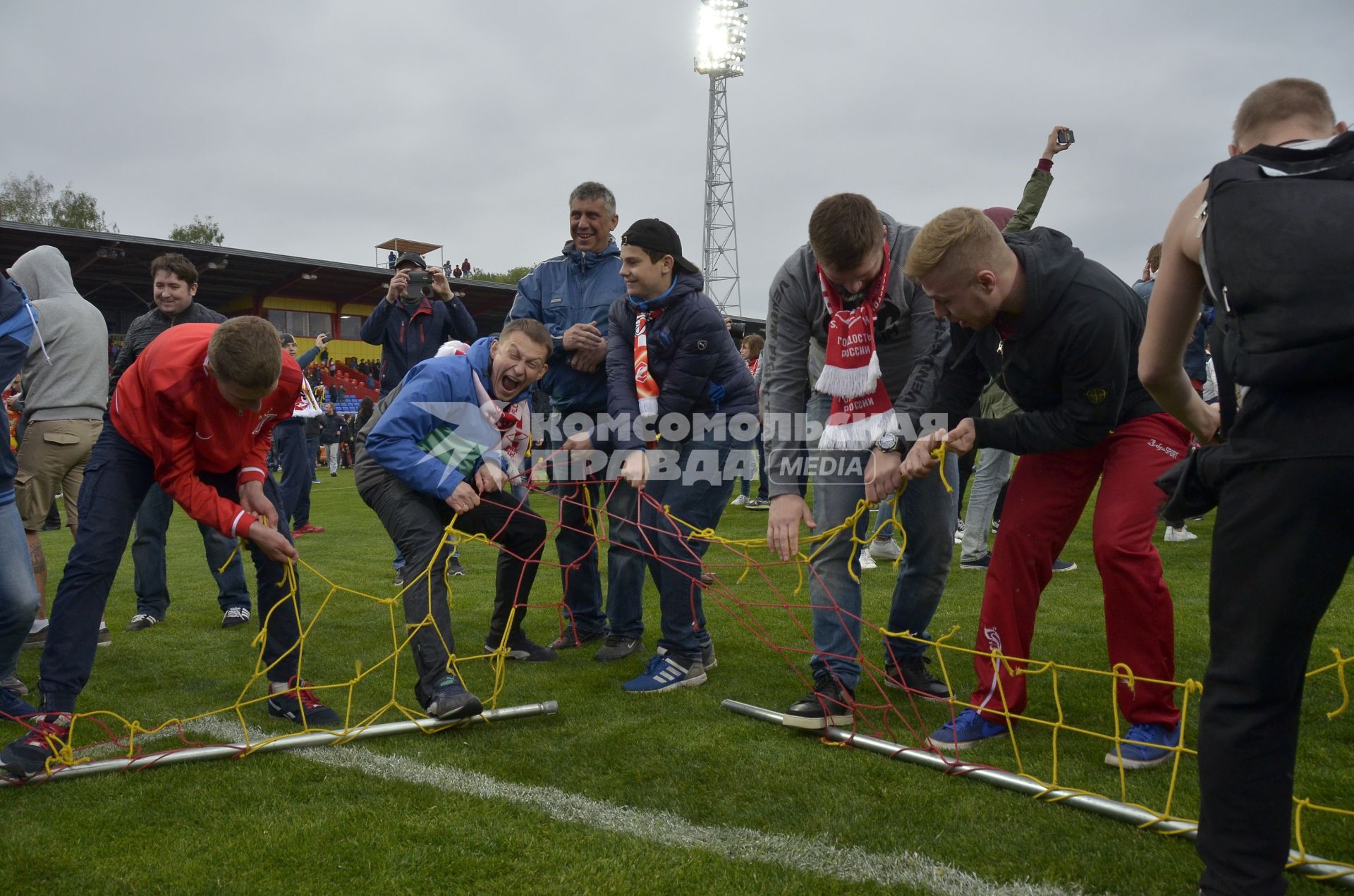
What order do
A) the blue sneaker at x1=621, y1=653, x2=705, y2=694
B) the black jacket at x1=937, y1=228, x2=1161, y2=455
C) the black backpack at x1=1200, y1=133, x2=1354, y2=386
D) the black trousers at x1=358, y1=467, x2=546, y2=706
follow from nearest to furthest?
the black backpack at x1=1200, y1=133, x2=1354, y2=386
the black jacket at x1=937, y1=228, x2=1161, y2=455
the black trousers at x1=358, y1=467, x2=546, y2=706
the blue sneaker at x1=621, y1=653, x2=705, y2=694

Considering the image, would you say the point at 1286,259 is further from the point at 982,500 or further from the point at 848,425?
the point at 982,500

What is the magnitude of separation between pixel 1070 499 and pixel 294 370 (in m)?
2.94

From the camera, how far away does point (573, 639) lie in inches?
190

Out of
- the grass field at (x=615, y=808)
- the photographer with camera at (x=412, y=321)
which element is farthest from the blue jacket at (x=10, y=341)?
the photographer with camera at (x=412, y=321)

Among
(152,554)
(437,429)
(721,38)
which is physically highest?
(721,38)

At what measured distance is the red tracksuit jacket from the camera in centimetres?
328

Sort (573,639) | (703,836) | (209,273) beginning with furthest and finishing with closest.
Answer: (209,273) → (573,639) → (703,836)

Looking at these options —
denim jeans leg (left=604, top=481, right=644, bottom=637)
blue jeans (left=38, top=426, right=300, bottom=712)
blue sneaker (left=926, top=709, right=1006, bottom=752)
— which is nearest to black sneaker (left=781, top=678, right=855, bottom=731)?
blue sneaker (left=926, top=709, right=1006, bottom=752)

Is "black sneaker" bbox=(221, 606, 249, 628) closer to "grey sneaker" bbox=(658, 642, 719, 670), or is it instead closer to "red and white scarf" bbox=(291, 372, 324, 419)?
"grey sneaker" bbox=(658, 642, 719, 670)

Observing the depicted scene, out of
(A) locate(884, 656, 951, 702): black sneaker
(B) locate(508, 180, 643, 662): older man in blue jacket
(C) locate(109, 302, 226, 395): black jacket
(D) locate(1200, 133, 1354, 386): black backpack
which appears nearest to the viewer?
(D) locate(1200, 133, 1354, 386): black backpack

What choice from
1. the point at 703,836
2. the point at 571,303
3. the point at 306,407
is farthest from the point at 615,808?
the point at 306,407

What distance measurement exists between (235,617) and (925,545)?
399 centimetres

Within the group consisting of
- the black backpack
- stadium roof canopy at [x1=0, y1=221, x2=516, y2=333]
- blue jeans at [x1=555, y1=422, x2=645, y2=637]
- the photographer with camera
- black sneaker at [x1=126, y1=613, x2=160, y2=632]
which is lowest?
black sneaker at [x1=126, y1=613, x2=160, y2=632]

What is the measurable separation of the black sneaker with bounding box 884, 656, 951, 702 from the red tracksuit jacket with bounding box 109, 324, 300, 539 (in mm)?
2619
